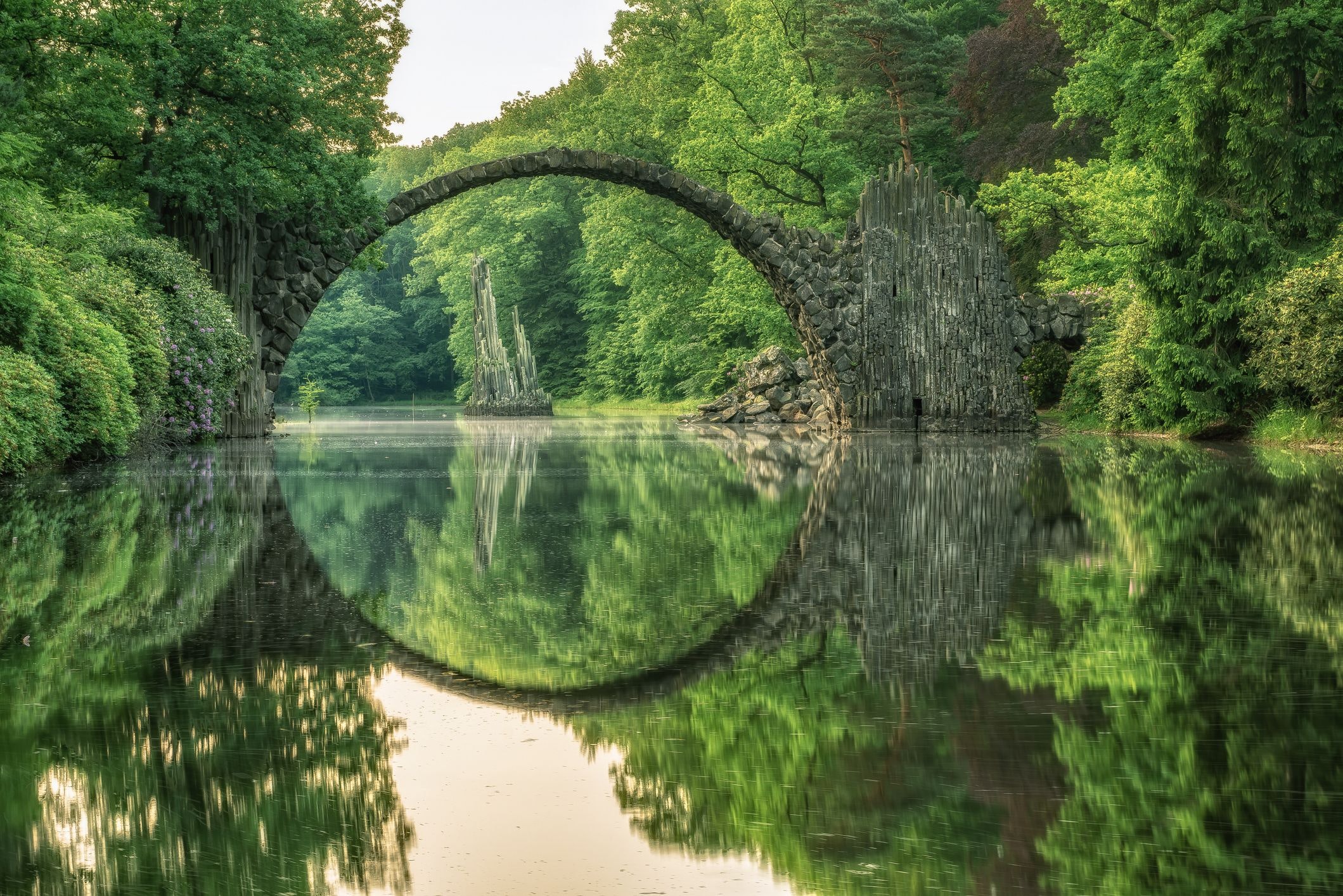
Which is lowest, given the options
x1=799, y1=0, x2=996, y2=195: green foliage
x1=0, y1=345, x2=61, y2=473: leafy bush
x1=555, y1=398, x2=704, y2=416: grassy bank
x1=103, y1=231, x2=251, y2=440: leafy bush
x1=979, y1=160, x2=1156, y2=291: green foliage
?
x1=555, y1=398, x2=704, y2=416: grassy bank

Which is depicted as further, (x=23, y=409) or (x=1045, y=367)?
(x=1045, y=367)

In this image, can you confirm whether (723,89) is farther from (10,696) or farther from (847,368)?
(10,696)

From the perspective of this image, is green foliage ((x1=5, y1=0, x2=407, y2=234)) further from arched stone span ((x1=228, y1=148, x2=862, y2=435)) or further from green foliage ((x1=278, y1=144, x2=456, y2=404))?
green foliage ((x1=278, y1=144, x2=456, y2=404))

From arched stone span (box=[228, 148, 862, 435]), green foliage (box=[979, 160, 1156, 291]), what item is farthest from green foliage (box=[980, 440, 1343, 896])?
green foliage (box=[979, 160, 1156, 291])

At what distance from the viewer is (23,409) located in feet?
44.4

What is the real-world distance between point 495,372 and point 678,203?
70.1 ft

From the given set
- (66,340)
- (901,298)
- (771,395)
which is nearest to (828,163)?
(771,395)

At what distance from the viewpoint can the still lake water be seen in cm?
289

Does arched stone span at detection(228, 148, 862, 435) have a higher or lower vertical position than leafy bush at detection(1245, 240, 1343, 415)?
higher

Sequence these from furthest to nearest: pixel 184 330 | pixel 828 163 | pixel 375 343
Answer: pixel 375 343, pixel 828 163, pixel 184 330

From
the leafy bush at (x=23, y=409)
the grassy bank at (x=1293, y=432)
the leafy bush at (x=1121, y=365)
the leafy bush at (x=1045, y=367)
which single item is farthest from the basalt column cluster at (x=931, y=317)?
the leafy bush at (x=23, y=409)

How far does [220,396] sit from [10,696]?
1867 centimetres

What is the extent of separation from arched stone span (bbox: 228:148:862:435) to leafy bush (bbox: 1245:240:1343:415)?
28.7 feet

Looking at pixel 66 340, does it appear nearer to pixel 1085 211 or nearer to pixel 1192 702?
pixel 1192 702
